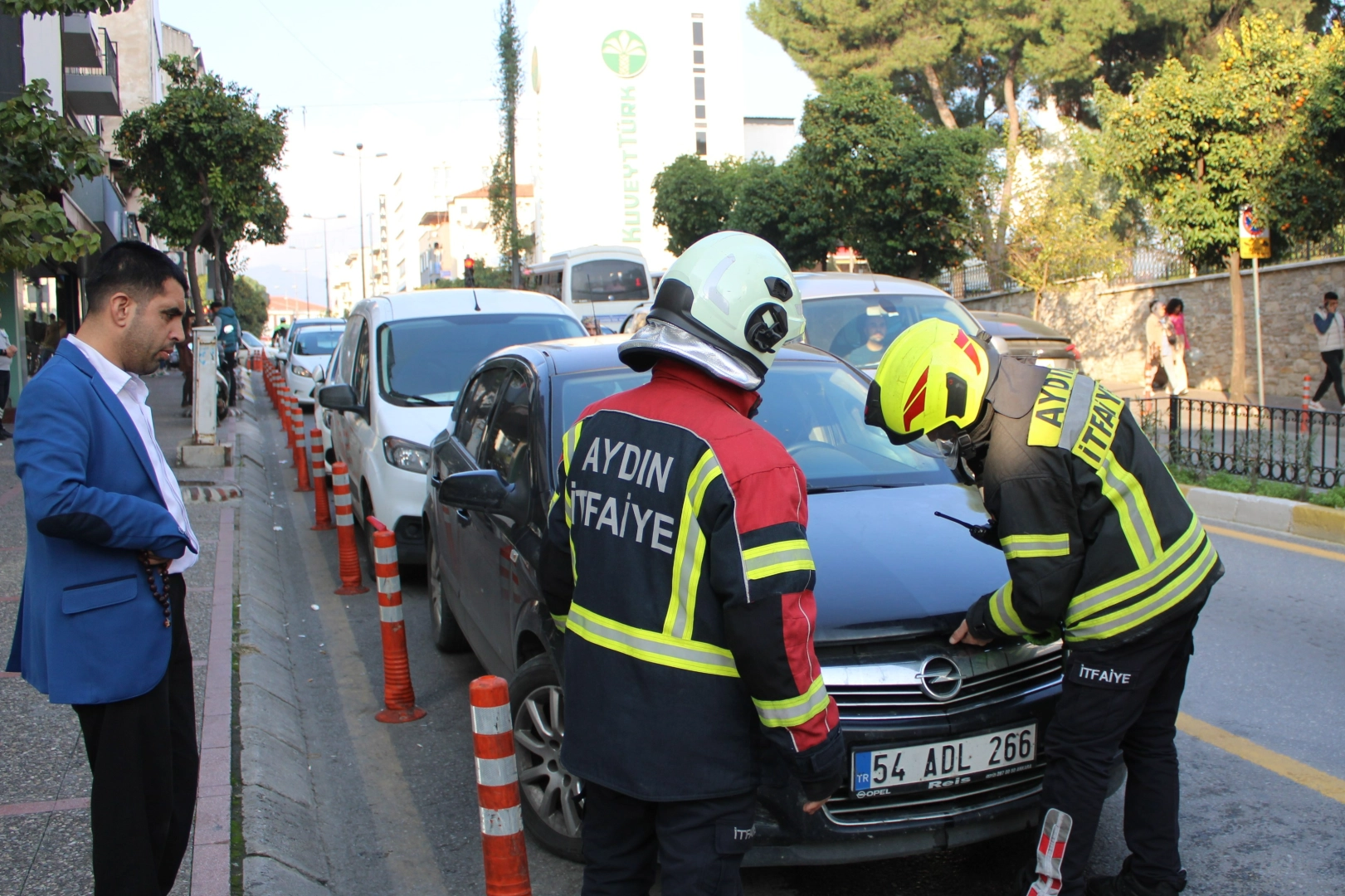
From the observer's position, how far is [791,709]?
216 centimetres

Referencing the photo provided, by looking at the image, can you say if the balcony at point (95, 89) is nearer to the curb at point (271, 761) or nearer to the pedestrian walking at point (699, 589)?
the curb at point (271, 761)

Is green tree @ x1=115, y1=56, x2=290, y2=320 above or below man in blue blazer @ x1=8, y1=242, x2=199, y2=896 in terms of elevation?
above

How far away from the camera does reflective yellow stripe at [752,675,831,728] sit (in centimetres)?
216

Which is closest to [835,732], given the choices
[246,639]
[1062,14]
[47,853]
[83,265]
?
[47,853]

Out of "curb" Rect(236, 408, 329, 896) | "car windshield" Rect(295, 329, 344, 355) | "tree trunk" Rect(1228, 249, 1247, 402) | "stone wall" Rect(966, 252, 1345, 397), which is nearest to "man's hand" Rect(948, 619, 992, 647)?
"curb" Rect(236, 408, 329, 896)

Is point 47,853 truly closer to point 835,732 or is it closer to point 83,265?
point 835,732

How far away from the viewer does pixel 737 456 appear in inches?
84.5

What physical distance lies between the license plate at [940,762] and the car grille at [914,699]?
0.08 meters

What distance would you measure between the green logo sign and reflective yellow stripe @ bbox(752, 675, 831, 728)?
9034 centimetres

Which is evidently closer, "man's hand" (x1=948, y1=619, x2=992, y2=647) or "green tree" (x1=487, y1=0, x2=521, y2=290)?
"man's hand" (x1=948, y1=619, x2=992, y2=647)

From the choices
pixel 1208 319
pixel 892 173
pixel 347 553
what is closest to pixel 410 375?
pixel 347 553

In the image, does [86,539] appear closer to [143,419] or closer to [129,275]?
[143,419]

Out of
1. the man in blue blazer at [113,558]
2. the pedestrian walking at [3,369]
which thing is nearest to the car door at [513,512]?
the man in blue blazer at [113,558]

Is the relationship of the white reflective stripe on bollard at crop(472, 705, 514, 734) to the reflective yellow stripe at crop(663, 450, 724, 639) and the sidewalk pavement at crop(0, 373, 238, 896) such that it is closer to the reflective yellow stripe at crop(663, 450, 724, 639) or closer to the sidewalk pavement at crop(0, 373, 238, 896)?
the reflective yellow stripe at crop(663, 450, 724, 639)
